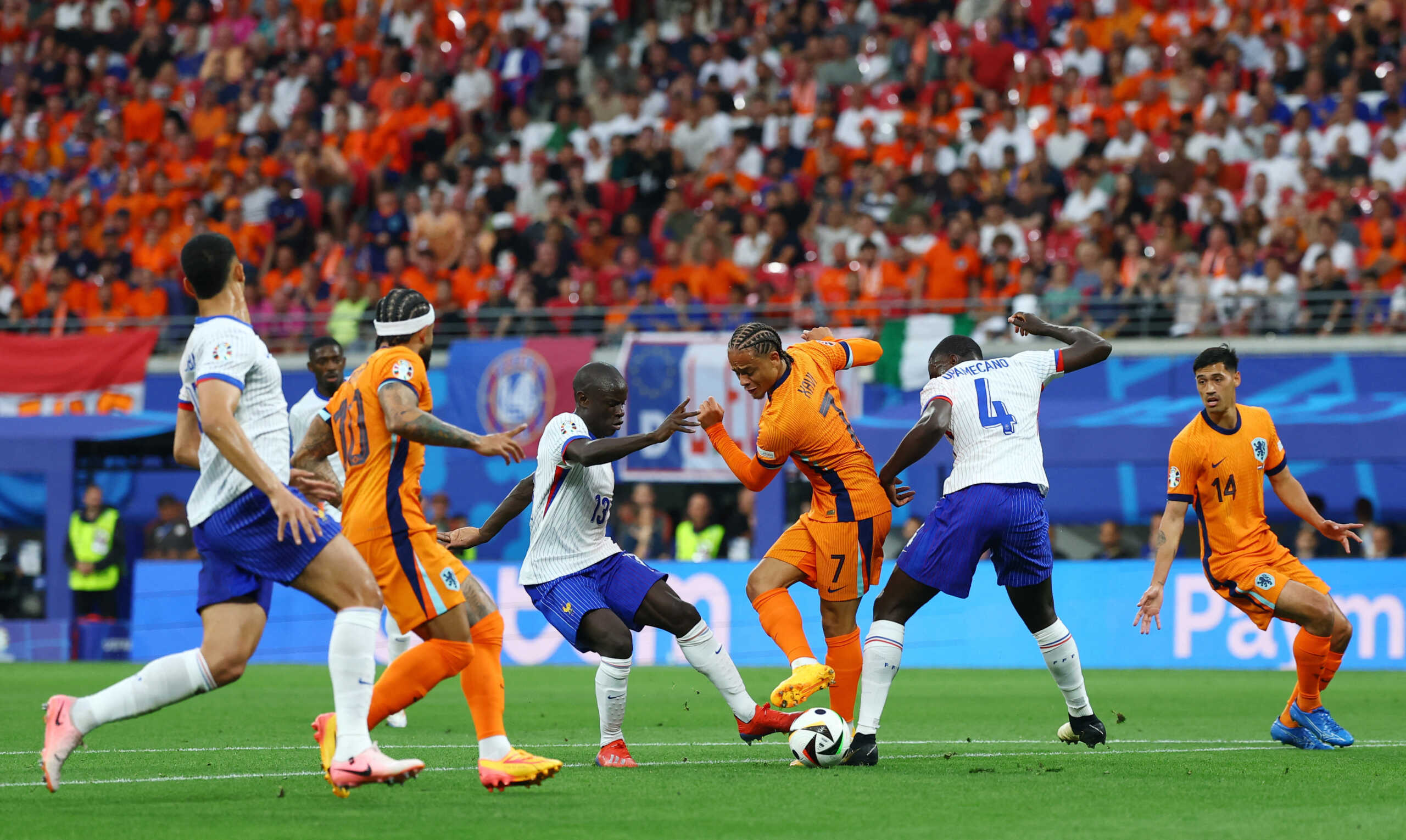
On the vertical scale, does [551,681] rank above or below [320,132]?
below

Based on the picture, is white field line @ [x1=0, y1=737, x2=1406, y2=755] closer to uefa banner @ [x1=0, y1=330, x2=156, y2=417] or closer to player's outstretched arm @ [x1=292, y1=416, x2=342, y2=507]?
player's outstretched arm @ [x1=292, y1=416, x2=342, y2=507]

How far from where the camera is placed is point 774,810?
21.0 feet

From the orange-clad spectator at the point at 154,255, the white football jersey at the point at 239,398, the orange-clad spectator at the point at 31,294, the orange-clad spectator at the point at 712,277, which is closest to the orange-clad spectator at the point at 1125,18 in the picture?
the orange-clad spectator at the point at 712,277

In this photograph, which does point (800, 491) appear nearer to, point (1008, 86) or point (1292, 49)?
point (1008, 86)

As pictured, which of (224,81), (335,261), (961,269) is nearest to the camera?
(961,269)

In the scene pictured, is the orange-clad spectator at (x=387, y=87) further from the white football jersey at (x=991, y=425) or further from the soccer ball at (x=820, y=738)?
the soccer ball at (x=820, y=738)

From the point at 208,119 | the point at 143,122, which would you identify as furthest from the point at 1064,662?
the point at 143,122

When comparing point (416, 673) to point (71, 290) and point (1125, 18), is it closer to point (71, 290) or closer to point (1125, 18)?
point (1125, 18)

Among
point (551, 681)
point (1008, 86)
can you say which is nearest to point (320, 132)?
point (1008, 86)

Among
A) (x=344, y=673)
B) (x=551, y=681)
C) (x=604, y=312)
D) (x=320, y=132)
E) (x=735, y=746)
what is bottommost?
(x=551, y=681)

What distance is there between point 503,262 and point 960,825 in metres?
16.6

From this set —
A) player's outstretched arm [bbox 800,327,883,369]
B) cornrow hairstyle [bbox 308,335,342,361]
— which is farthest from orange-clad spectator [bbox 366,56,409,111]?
player's outstretched arm [bbox 800,327,883,369]

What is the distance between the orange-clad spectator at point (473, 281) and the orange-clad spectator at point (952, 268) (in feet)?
18.6

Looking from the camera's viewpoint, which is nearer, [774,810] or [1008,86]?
[774,810]
